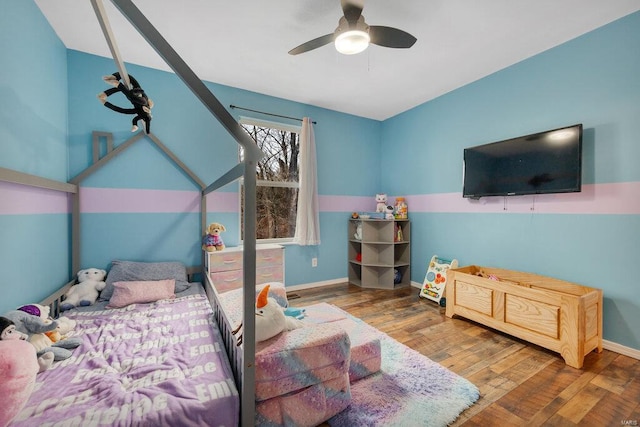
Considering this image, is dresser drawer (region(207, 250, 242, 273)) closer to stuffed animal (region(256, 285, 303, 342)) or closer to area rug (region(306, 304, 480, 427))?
stuffed animal (region(256, 285, 303, 342))

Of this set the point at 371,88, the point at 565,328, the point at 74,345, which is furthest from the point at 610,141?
the point at 74,345

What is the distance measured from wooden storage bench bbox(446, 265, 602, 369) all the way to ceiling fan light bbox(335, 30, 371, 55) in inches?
84.7

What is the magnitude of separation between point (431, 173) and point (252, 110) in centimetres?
238

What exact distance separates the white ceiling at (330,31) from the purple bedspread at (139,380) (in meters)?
2.14

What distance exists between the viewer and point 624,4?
1.80 metres

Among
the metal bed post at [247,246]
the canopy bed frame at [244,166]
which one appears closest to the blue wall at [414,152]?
the canopy bed frame at [244,166]

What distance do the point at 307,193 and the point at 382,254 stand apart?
137cm

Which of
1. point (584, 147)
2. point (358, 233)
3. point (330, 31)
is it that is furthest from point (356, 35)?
point (358, 233)

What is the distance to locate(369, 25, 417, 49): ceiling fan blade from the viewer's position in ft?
5.68

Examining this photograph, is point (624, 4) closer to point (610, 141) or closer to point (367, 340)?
point (610, 141)

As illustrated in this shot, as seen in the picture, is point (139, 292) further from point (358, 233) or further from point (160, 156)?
point (358, 233)

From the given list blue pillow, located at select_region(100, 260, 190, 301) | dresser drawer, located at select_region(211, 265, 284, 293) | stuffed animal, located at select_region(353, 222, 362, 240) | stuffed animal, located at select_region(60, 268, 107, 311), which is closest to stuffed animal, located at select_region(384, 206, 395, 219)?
stuffed animal, located at select_region(353, 222, 362, 240)

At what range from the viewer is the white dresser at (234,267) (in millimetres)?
2527

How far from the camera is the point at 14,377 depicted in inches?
35.5
